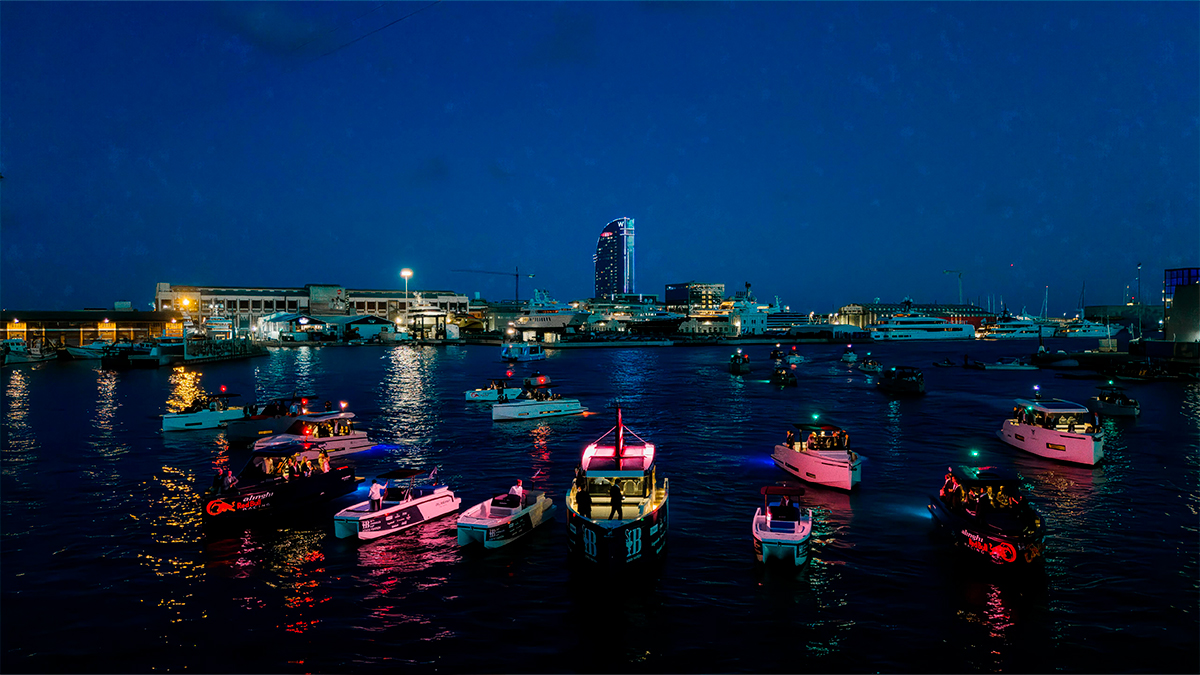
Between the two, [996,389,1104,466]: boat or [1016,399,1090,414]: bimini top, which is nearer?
[996,389,1104,466]: boat

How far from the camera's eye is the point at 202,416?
40688 millimetres

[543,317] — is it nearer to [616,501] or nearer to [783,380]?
[783,380]

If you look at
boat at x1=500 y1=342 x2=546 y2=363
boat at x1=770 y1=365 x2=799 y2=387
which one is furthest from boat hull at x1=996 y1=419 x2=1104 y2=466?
boat at x1=500 y1=342 x2=546 y2=363

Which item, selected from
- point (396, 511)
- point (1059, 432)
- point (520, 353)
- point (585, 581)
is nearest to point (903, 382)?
point (1059, 432)

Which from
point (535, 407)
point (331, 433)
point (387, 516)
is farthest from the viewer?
point (535, 407)

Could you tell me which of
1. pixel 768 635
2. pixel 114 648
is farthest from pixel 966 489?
pixel 114 648

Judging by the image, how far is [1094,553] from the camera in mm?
19125

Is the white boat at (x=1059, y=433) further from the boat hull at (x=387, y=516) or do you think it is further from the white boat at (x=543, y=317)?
the white boat at (x=543, y=317)

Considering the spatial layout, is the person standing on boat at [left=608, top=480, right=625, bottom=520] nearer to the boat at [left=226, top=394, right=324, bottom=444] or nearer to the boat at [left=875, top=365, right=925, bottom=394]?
the boat at [left=226, top=394, right=324, bottom=444]

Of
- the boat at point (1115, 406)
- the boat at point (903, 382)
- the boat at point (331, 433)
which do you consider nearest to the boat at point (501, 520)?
the boat at point (331, 433)

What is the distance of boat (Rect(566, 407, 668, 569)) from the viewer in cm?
1650

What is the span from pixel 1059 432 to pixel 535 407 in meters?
31.6

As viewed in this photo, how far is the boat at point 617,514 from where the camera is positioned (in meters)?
16.5

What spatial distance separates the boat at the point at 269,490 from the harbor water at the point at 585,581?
0.72 m
